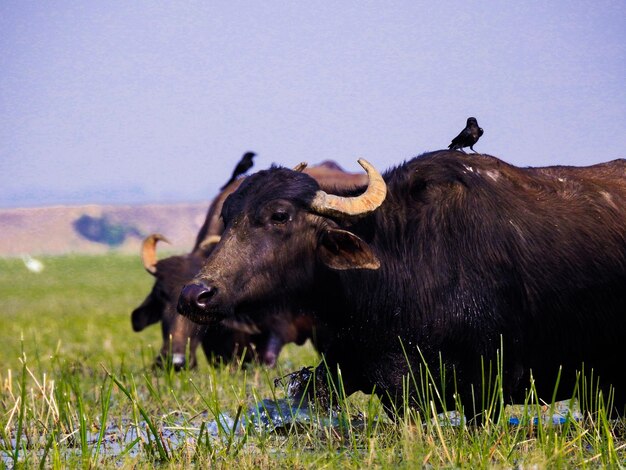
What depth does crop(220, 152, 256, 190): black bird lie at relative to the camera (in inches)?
404

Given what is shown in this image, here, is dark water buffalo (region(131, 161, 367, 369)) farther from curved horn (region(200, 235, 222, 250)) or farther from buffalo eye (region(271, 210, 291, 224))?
buffalo eye (region(271, 210, 291, 224))

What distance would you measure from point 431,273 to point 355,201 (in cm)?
52

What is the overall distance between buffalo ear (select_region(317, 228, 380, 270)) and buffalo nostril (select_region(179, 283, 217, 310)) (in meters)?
0.63

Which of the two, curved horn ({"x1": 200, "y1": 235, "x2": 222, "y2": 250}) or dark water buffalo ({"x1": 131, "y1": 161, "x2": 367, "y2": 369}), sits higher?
curved horn ({"x1": 200, "y1": 235, "x2": 222, "y2": 250})

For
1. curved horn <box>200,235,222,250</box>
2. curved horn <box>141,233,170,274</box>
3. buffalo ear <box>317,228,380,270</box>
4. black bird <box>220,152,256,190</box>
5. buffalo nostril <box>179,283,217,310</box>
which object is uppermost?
black bird <box>220,152,256,190</box>

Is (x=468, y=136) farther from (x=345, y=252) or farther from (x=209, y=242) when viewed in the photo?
(x=209, y=242)

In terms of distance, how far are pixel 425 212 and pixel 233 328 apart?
4687 mm

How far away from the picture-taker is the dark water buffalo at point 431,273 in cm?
485

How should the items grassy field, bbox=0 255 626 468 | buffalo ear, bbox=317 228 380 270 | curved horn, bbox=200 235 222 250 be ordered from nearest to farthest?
grassy field, bbox=0 255 626 468 < buffalo ear, bbox=317 228 380 270 < curved horn, bbox=200 235 222 250

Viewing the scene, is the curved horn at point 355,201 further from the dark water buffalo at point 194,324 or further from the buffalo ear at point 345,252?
the dark water buffalo at point 194,324

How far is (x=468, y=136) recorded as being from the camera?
580 centimetres

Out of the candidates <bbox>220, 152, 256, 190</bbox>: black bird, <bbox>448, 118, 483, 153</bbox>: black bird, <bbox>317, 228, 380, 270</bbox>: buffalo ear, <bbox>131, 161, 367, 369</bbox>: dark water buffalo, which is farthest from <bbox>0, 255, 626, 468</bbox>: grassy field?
<bbox>220, 152, 256, 190</bbox>: black bird

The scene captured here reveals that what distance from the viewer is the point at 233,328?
9375 millimetres

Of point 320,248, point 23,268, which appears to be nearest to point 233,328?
point 320,248
